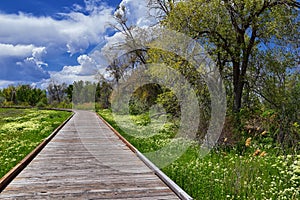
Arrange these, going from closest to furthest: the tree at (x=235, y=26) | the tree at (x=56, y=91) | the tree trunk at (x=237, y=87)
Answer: the tree at (x=235, y=26)
the tree trunk at (x=237, y=87)
the tree at (x=56, y=91)

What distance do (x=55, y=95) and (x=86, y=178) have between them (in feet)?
228

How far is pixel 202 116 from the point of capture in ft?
32.7

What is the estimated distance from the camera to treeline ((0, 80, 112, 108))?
4488 centimetres

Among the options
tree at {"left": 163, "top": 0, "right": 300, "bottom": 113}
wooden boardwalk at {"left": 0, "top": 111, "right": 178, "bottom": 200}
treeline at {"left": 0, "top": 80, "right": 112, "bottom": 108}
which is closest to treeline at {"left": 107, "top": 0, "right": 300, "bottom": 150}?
tree at {"left": 163, "top": 0, "right": 300, "bottom": 113}

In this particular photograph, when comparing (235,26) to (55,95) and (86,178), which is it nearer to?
(86,178)

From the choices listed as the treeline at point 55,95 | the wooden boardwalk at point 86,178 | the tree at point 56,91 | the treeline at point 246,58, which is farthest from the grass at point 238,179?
the tree at point 56,91

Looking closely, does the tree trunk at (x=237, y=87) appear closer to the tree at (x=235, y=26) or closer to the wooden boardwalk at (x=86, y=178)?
the tree at (x=235, y=26)

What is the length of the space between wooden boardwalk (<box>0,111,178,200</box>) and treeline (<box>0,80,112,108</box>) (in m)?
27.7

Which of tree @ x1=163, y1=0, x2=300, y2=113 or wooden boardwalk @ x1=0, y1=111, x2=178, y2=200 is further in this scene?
tree @ x1=163, y1=0, x2=300, y2=113

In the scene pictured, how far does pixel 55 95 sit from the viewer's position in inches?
2817

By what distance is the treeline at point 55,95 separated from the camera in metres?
44.9

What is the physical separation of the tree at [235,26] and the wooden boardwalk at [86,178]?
543cm

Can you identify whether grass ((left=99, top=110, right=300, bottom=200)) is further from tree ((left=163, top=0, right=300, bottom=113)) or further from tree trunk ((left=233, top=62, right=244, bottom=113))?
tree ((left=163, top=0, right=300, bottom=113))

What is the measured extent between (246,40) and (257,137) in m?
4.05
